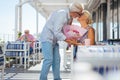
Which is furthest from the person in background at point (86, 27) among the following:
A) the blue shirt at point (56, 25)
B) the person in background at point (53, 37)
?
the blue shirt at point (56, 25)

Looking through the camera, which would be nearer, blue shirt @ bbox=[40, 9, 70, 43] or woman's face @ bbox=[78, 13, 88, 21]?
woman's face @ bbox=[78, 13, 88, 21]

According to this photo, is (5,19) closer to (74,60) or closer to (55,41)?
(55,41)

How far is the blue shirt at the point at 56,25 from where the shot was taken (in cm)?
356

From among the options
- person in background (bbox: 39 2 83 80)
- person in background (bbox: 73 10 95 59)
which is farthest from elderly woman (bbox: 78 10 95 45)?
person in background (bbox: 39 2 83 80)

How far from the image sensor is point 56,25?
3619 mm

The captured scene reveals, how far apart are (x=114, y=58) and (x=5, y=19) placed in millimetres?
14793

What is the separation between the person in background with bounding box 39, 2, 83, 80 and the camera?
3593mm

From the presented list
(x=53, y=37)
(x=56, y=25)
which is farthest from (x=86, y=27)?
(x=53, y=37)

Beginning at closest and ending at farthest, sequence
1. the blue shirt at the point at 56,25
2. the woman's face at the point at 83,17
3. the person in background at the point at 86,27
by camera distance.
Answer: the person in background at the point at 86,27
the woman's face at the point at 83,17
the blue shirt at the point at 56,25

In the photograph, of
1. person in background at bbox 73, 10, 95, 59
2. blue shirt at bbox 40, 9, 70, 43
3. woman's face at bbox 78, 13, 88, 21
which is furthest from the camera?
blue shirt at bbox 40, 9, 70, 43

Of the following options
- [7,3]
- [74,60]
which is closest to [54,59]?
[74,60]

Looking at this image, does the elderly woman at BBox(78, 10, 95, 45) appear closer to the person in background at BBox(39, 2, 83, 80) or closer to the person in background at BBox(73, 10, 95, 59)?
the person in background at BBox(73, 10, 95, 59)

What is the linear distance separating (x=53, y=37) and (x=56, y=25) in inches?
21.7

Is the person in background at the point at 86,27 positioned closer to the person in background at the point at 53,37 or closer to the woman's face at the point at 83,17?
the woman's face at the point at 83,17
